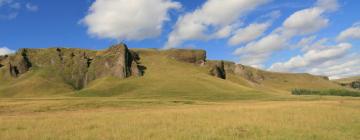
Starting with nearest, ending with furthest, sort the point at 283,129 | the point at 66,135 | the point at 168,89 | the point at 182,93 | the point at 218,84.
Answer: the point at 66,135, the point at 283,129, the point at 182,93, the point at 168,89, the point at 218,84

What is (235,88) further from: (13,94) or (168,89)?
(13,94)

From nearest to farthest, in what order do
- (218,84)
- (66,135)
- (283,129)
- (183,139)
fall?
(183,139) → (66,135) → (283,129) → (218,84)

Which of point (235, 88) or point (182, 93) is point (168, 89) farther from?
point (235, 88)

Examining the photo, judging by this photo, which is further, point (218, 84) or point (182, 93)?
point (218, 84)

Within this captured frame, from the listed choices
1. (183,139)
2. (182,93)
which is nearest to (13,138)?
(183,139)

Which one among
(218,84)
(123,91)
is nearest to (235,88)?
(218,84)

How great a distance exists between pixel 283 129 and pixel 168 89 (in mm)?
163438

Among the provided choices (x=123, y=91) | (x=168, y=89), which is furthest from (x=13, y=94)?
(x=168, y=89)

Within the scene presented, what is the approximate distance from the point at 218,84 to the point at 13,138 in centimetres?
18126

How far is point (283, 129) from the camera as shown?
71.6 feet

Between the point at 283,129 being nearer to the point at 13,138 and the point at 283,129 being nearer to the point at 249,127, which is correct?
the point at 249,127

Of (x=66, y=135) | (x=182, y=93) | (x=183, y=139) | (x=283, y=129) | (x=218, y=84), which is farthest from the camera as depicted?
(x=218, y=84)

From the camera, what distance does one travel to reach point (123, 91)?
193m

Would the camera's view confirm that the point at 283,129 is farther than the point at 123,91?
No
